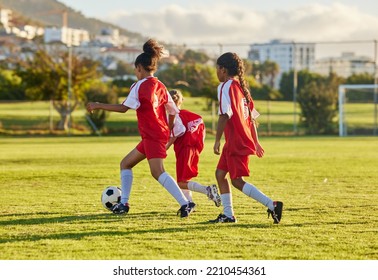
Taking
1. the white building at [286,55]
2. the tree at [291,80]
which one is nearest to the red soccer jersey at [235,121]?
the white building at [286,55]

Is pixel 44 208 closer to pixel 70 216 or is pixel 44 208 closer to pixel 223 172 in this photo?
pixel 70 216

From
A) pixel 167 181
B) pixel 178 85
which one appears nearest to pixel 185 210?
pixel 167 181

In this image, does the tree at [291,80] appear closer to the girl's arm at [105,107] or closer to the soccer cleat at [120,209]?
the soccer cleat at [120,209]

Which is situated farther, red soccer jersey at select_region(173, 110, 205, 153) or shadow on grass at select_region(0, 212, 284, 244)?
red soccer jersey at select_region(173, 110, 205, 153)

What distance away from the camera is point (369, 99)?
44969mm

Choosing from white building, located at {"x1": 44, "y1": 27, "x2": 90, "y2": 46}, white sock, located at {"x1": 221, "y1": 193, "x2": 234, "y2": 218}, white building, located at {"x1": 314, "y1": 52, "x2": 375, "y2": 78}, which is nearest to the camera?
white sock, located at {"x1": 221, "y1": 193, "x2": 234, "y2": 218}

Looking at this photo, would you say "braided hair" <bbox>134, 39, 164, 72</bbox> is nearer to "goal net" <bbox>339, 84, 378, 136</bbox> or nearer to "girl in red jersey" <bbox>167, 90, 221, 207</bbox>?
"girl in red jersey" <bbox>167, 90, 221, 207</bbox>

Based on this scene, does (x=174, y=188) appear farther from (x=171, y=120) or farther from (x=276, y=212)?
(x=276, y=212)

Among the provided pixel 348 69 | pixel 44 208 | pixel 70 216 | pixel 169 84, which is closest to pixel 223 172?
Result: pixel 70 216

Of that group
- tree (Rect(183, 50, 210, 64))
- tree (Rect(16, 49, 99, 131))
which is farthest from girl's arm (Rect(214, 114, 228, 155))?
tree (Rect(183, 50, 210, 64))

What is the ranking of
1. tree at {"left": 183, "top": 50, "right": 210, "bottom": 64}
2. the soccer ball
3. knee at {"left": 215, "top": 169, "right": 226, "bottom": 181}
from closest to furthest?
knee at {"left": 215, "top": 169, "right": 226, "bottom": 181} < the soccer ball < tree at {"left": 183, "top": 50, "right": 210, "bottom": 64}

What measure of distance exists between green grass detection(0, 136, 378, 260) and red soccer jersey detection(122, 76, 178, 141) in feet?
2.92

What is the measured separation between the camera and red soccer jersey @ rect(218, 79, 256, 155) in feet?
27.9

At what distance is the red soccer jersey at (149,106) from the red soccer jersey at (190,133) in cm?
100
